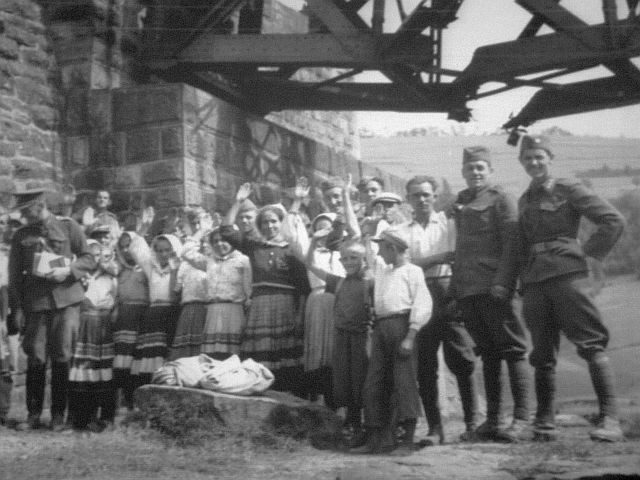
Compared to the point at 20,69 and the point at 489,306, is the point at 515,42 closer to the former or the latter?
the point at 489,306

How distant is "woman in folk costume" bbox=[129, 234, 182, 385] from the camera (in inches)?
287

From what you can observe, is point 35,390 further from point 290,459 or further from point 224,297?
point 290,459

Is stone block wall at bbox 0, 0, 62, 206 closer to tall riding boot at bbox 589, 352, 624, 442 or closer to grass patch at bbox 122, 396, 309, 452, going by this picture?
grass patch at bbox 122, 396, 309, 452

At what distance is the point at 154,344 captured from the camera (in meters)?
7.27

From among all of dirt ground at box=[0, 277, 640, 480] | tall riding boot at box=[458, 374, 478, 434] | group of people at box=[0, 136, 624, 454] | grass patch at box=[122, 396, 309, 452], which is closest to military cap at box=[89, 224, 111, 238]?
group of people at box=[0, 136, 624, 454]

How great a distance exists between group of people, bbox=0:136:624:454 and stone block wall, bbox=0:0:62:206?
1266mm

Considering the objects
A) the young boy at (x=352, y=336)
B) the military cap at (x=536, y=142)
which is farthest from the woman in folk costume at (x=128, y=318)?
the military cap at (x=536, y=142)

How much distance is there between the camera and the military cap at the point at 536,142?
576cm

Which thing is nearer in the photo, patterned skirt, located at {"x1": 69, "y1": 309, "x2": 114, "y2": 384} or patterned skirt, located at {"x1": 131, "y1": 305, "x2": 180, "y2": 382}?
patterned skirt, located at {"x1": 69, "y1": 309, "x2": 114, "y2": 384}

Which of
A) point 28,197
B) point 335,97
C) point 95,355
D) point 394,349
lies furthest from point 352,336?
point 335,97

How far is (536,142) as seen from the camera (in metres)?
5.76

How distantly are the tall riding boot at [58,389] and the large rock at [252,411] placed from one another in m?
0.92

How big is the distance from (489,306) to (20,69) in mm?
5086

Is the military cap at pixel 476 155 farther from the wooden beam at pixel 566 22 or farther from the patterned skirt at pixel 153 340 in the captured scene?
the wooden beam at pixel 566 22
